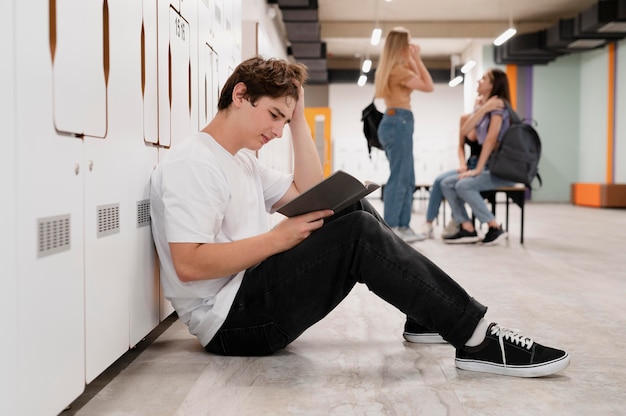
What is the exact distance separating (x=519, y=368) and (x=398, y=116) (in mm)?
3349

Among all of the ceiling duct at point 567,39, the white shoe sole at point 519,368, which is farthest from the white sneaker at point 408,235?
the ceiling duct at point 567,39

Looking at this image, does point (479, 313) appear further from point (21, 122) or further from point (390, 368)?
point (21, 122)

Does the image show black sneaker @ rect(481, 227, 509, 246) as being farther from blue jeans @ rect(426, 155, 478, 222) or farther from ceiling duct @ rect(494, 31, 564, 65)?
ceiling duct @ rect(494, 31, 564, 65)

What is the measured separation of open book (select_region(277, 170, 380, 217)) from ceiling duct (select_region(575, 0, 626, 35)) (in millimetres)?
9134

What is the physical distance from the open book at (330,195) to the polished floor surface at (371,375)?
1.43 feet

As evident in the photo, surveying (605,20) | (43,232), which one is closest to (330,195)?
(43,232)

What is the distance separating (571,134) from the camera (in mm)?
13102

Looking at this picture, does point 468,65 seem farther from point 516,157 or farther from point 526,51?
point 516,157

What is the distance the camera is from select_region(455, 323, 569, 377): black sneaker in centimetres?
166

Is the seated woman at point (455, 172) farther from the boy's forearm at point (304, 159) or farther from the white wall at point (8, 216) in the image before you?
the white wall at point (8, 216)

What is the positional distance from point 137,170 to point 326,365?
2.43 ft

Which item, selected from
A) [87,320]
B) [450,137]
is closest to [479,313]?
[87,320]

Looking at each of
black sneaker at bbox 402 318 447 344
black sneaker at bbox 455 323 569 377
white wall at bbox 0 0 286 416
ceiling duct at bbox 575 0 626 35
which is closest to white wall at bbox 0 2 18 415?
white wall at bbox 0 0 286 416

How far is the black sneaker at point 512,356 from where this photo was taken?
166cm
